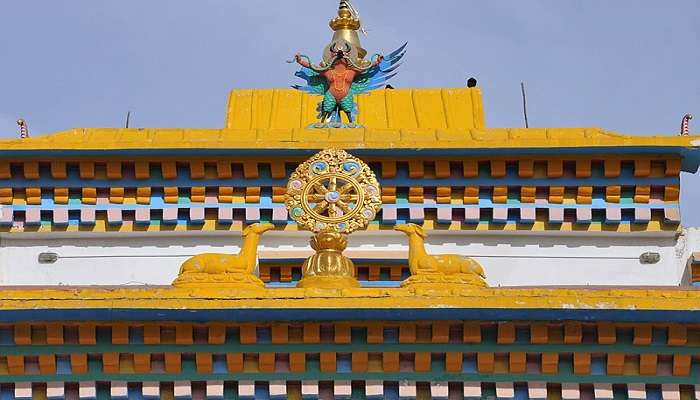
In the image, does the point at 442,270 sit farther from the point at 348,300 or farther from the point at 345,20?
the point at 345,20

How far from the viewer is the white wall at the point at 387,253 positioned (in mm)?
13094

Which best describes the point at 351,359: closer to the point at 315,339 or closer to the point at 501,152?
the point at 315,339

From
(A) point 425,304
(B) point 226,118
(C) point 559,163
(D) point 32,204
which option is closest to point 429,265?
(A) point 425,304

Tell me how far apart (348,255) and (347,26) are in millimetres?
3266

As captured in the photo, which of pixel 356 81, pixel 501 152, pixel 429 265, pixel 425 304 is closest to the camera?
pixel 425 304

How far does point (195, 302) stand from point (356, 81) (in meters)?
5.00

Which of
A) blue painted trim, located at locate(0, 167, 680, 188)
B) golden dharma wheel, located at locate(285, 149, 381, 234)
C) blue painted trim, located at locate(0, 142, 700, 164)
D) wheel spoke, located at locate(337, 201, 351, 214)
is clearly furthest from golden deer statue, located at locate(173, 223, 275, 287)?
blue painted trim, located at locate(0, 167, 680, 188)

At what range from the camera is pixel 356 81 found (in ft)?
48.3

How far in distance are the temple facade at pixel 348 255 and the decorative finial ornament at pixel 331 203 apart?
0.01m

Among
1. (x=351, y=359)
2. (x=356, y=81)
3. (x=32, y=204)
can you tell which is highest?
(x=356, y=81)

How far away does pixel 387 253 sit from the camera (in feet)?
43.0

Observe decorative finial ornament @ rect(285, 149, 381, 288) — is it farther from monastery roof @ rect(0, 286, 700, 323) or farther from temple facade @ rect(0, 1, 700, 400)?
monastery roof @ rect(0, 286, 700, 323)

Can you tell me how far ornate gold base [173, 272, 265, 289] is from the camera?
35.9 feet

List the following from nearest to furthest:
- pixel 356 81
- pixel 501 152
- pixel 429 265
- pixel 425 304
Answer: pixel 425 304 < pixel 429 265 < pixel 501 152 < pixel 356 81
